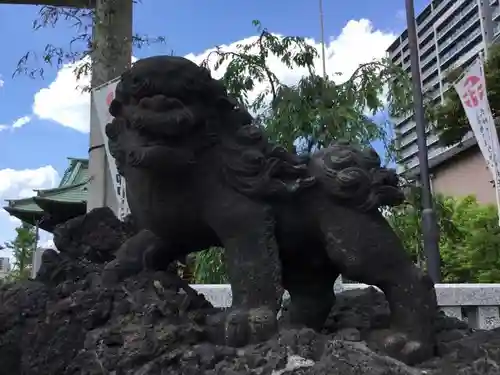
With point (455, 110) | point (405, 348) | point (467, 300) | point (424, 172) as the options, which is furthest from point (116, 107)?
point (455, 110)

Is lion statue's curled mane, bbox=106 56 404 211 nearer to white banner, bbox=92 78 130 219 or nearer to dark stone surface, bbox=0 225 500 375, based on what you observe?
dark stone surface, bbox=0 225 500 375

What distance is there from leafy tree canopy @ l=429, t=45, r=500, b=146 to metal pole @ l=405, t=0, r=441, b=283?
405 centimetres

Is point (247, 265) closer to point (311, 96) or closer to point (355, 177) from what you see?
point (355, 177)

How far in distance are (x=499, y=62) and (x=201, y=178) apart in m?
9.94

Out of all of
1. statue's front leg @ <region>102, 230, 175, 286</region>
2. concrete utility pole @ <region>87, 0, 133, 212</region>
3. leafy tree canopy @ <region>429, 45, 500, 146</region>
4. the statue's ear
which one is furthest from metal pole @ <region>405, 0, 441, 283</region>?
leafy tree canopy @ <region>429, 45, 500, 146</region>

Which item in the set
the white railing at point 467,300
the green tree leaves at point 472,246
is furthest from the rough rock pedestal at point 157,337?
the green tree leaves at point 472,246

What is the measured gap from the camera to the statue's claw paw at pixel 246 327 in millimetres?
1454

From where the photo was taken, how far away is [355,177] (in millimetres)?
1583

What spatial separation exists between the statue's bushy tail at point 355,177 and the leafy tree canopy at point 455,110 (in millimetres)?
8971

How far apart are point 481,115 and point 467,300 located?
3112 mm

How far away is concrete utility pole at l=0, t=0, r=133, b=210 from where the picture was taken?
4.31 m

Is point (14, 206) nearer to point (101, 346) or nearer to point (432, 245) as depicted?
point (432, 245)

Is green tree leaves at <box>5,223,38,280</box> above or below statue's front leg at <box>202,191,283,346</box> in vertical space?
above

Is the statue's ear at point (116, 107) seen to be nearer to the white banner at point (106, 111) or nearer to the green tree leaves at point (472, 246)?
the white banner at point (106, 111)
